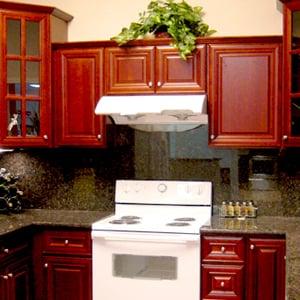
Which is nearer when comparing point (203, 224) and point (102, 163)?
point (203, 224)

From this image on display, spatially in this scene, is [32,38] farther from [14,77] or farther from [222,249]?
[222,249]

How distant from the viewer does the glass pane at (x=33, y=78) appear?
4020 mm

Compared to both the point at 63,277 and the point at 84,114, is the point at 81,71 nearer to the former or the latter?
the point at 84,114

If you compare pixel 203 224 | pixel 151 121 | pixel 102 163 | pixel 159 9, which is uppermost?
pixel 159 9

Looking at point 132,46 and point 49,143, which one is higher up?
point 132,46

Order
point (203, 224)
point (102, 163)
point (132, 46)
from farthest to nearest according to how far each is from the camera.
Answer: point (102, 163) < point (132, 46) < point (203, 224)

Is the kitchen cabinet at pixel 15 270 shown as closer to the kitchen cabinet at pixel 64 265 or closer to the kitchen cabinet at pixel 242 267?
the kitchen cabinet at pixel 64 265

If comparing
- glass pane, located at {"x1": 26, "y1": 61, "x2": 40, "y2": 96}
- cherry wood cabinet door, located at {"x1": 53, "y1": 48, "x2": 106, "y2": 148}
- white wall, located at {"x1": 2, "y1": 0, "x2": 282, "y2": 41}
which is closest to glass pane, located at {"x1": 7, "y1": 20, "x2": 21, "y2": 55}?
glass pane, located at {"x1": 26, "y1": 61, "x2": 40, "y2": 96}

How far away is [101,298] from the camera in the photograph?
3715 millimetres

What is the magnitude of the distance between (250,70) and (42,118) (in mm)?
1509

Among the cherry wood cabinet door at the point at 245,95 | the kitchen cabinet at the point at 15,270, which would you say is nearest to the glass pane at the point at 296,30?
the cherry wood cabinet door at the point at 245,95

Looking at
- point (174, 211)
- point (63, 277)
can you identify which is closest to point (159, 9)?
point (174, 211)

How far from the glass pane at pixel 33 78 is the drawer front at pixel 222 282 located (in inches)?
67.8

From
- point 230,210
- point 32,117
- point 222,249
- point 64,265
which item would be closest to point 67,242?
point 64,265
